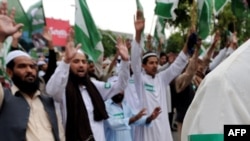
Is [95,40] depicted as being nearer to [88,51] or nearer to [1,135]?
[88,51]

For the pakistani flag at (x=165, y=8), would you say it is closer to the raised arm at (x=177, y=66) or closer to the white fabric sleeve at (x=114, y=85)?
the raised arm at (x=177, y=66)

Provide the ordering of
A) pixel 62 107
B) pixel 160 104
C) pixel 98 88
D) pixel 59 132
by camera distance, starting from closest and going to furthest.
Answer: pixel 59 132 < pixel 62 107 < pixel 98 88 < pixel 160 104

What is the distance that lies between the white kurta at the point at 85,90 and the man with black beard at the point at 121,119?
0.48 meters

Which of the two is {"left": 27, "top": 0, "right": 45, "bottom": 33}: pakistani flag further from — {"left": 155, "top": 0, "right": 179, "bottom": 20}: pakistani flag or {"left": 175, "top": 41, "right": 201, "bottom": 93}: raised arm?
{"left": 175, "top": 41, "right": 201, "bottom": 93}: raised arm

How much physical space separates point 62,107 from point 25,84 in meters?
0.54

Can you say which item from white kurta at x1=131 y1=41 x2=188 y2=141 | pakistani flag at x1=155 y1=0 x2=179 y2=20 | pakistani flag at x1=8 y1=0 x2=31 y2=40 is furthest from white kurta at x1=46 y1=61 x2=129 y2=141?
pakistani flag at x1=155 y1=0 x2=179 y2=20

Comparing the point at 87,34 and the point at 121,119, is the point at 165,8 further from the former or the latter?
the point at 121,119

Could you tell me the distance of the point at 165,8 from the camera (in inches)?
333

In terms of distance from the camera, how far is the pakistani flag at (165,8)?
8.40 meters

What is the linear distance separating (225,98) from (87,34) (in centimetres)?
573

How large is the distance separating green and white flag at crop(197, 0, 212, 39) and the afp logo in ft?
25.2

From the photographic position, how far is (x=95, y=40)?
679 cm

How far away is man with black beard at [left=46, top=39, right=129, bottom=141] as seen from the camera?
445 cm

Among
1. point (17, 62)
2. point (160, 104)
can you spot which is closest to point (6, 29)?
point (17, 62)
